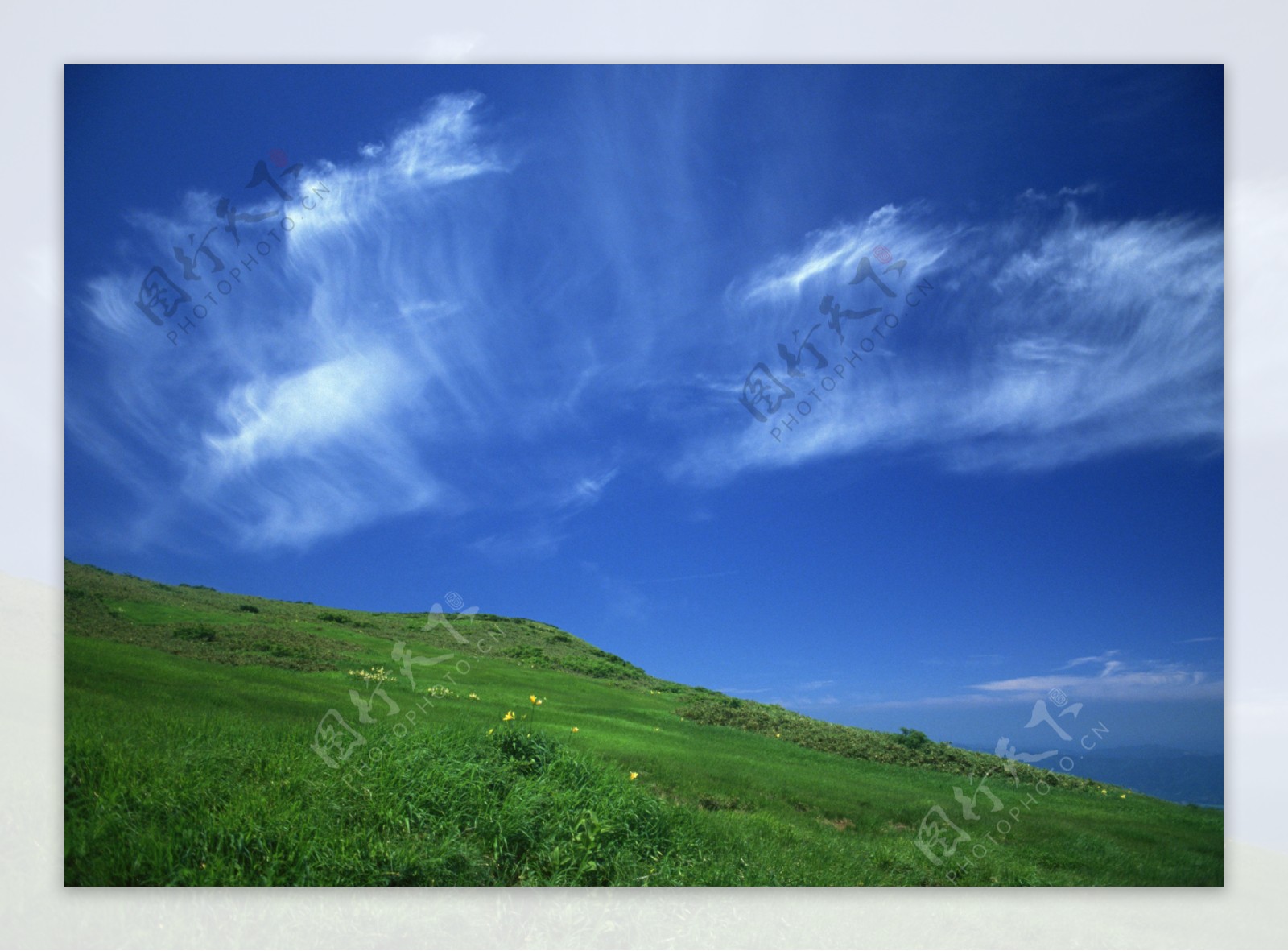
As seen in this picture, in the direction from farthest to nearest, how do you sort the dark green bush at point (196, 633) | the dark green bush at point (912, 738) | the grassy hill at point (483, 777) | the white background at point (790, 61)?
the dark green bush at point (912, 738), the dark green bush at point (196, 633), the white background at point (790, 61), the grassy hill at point (483, 777)

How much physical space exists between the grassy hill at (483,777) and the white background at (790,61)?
0.63 feet

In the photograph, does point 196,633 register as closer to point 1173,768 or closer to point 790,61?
point 790,61

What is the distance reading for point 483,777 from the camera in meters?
5.19

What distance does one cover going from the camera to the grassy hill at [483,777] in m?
4.96

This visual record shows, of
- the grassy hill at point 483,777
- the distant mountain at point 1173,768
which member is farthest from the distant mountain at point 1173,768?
the grassy hill at point 483,777

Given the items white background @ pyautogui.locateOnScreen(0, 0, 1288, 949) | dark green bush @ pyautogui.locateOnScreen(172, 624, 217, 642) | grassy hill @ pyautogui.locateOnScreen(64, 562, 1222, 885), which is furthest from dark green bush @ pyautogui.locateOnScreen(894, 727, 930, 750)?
dark green bush @ pyautogui.locateOnScreen(172, 624, 217, 642)

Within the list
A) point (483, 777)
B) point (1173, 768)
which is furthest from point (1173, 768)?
point (483, 777)

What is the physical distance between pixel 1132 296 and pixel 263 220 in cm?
575

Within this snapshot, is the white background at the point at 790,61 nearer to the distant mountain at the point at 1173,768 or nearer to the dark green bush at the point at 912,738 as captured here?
the distant mountain at the point at 1173,768

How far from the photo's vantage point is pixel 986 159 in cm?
584

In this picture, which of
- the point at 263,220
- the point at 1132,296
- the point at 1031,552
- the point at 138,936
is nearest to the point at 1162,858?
the point at 1031,552

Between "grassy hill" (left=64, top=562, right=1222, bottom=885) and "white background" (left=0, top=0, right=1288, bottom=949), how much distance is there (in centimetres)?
19

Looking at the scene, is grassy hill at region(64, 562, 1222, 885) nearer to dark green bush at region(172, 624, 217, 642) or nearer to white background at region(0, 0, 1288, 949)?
dark green bush at region(172, 624, 217, 642)

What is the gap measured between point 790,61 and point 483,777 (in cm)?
503
